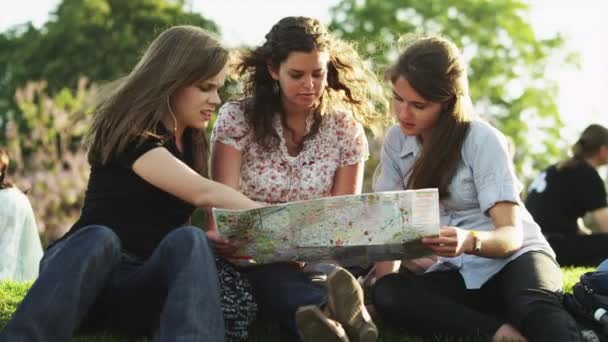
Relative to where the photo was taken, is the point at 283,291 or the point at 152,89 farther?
the point at 152,89

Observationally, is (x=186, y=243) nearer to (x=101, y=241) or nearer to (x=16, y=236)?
(x=101, y=241)

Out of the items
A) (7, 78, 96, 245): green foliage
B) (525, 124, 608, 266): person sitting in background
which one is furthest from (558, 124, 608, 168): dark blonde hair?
(7, 78, 96, 245): green foliage

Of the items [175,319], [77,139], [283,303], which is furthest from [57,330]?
[77,139]

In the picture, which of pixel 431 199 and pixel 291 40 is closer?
pixel 431 199

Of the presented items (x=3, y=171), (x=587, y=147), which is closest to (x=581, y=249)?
(x=587, y=147)

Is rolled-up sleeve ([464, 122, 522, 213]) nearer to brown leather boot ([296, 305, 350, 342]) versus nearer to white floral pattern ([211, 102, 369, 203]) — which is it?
white floral pattern ([211, 102, 369, 203])

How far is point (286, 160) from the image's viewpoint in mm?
4043

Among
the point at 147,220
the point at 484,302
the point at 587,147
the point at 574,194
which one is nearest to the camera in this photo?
the point at 147,220

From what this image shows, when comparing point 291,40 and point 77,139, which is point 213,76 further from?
point 77,139

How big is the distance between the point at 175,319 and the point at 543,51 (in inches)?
903

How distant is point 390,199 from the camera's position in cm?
307

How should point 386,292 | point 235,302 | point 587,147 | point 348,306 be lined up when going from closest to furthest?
point 348,306 → point 235,302 → point 386,292 → point 587,147

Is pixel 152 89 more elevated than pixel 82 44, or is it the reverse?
pixel 82 44

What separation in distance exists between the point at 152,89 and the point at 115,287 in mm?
869
